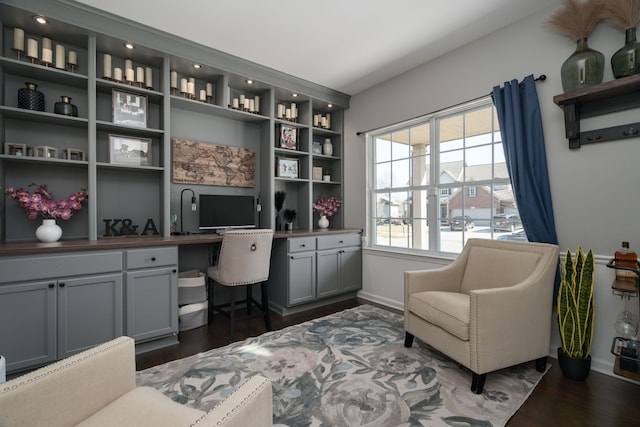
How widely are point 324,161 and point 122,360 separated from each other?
368 cm

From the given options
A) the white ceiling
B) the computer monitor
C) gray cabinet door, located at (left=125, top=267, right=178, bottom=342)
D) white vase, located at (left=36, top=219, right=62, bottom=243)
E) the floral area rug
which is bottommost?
the floral area rug

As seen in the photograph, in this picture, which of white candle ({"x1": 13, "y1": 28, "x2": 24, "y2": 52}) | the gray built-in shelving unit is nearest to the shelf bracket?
the gray built-in shelving unit

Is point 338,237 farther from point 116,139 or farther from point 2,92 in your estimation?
point 2,92

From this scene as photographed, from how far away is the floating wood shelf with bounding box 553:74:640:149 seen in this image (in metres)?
1.94

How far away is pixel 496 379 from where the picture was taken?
1972mm

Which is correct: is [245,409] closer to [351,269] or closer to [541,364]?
[541,364]

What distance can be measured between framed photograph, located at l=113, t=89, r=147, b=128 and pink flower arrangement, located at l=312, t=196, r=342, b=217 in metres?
2.21

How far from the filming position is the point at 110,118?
2785mm

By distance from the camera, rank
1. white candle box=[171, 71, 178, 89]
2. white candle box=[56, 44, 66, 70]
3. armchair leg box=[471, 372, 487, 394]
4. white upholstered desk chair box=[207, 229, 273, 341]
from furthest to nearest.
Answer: white candle box=[171, 71, 178, 89] → white upholstered desk chair box=[207, 229, 273, 341] → white candle box=[56, 44, 66, 70] → armchair leg box=[471, 372, 487, 394]

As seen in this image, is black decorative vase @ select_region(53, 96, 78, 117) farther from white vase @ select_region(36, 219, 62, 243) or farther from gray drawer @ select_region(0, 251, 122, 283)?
gray drawer @ select_region(0, 251, 122, 283)

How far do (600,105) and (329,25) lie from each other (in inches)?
84.2

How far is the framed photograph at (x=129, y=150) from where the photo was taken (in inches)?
108

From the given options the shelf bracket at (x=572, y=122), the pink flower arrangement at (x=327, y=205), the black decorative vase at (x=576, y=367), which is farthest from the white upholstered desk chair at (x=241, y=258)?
the shelf bracket at (x=572, y=122)

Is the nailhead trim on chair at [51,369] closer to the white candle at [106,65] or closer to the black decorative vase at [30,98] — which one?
the black decorative vase at [30,98]
